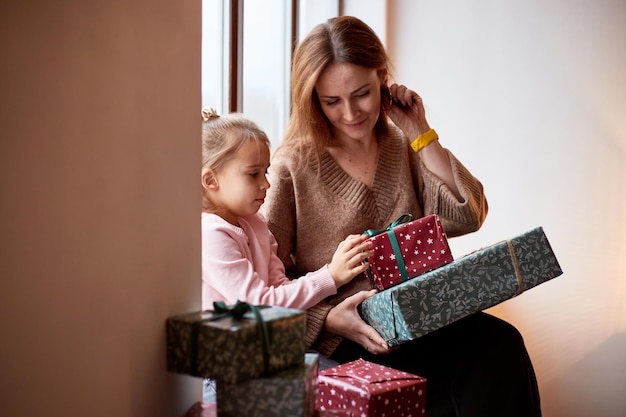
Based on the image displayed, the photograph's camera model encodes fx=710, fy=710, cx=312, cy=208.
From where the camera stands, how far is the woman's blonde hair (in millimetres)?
1938

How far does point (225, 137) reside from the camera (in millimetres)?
1714

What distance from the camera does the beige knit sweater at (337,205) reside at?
6.46 feet

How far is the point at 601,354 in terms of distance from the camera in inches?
120

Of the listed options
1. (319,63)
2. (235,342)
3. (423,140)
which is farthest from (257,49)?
(235,342)

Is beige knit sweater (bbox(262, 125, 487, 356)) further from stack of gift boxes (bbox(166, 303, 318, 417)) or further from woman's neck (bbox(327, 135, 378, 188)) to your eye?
stack of gift boxes (bbox(166, 303, 318, 417))

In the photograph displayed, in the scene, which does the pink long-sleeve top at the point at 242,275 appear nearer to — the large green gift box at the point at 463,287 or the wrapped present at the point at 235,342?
the large green gift box at the point at 463,287

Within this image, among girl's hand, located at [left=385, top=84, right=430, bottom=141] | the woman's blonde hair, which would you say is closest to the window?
Result: the woman's blonde hair

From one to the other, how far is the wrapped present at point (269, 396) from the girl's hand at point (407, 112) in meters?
1.13

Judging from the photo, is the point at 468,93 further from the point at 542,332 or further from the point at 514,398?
the point at 514,398

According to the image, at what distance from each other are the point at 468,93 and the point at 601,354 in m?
1.27

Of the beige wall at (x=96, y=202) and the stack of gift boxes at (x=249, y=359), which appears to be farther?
the stack of gift boxes at (x=249, y=359)

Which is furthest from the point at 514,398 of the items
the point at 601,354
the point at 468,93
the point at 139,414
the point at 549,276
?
the point at 468,93

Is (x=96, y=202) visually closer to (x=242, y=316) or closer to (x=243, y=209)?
(x=242, y=316)

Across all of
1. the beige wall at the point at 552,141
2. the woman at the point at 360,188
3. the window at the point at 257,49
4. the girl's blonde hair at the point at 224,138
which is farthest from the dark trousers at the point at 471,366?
the beige wall at the point at 552,141
